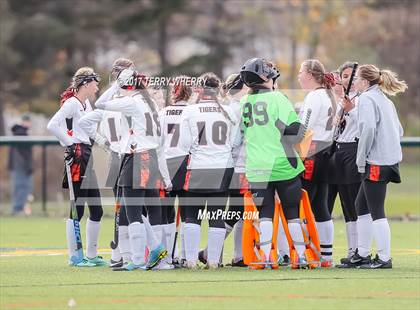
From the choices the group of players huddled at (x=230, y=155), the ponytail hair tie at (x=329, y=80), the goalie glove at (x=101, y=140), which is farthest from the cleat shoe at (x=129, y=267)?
the ponytail hair tie at (x=329, y=80)

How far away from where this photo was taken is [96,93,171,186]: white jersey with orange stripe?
1288cm

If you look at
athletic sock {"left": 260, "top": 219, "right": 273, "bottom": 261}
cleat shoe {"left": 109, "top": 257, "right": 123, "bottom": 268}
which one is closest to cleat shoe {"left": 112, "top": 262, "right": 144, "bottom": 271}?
cleat shoe {"left": 109, "top": 257, "right": 123, "bottom": 268}

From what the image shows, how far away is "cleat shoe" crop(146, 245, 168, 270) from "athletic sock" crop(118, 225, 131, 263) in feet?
1.25

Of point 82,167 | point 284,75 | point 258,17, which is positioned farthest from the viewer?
point 284,75

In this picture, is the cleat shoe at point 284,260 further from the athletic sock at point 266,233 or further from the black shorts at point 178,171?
the black shorts at point 178,171

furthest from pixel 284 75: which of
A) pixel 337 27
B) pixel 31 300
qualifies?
pixel 31 300

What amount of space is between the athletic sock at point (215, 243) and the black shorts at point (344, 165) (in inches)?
57.9

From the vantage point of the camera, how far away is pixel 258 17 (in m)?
58.2

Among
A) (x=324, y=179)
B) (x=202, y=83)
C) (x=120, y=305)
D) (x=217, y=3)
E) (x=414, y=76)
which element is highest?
(x=217, y=3)

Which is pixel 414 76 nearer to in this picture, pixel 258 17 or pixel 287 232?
pixel 258 17

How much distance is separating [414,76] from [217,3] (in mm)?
9745

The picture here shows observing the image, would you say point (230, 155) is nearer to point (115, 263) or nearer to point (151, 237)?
point (151, 237)

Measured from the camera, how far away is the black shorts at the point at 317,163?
13445 mm

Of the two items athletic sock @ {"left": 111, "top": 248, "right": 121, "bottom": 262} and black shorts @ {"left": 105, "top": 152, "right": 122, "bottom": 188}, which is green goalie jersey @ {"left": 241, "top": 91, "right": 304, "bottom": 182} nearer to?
black shorts @ {"left": 105, "top": 152, "right": 122, "bottom": 188}
